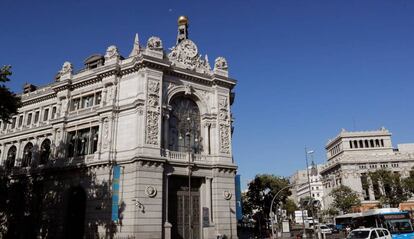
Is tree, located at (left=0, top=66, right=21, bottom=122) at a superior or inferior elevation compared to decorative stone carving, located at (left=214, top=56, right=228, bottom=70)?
inferior

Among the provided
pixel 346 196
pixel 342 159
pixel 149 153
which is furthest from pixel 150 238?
pixel 342 159

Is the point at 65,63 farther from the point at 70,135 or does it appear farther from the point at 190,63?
the point at 190,63

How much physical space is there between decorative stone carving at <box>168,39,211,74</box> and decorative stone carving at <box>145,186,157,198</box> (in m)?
12.9

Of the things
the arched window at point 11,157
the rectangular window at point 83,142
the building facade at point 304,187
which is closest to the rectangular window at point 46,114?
the rectangular window at point 83,142

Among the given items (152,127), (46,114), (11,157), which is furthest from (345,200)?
(11,157)

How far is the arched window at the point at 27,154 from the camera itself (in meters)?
40.9

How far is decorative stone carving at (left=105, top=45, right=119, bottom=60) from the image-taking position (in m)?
35.2

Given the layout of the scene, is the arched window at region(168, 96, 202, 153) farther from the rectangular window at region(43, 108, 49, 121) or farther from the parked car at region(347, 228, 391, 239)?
the parked car at region(347, 228, 391, 239)

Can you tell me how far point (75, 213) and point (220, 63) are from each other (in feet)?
71.9

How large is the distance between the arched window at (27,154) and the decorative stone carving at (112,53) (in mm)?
15350

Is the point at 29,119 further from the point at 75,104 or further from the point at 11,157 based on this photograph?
the point at 75,104

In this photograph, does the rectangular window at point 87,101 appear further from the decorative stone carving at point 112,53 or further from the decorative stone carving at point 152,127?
the decorative stone carving at point 152,127

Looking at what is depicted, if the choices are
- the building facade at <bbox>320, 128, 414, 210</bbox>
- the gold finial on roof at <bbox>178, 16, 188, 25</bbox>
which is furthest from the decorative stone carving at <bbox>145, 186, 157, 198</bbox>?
the building facade at <bbox>320, 128, 414, 210</bbox>

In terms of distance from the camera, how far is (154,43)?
33750 mm
